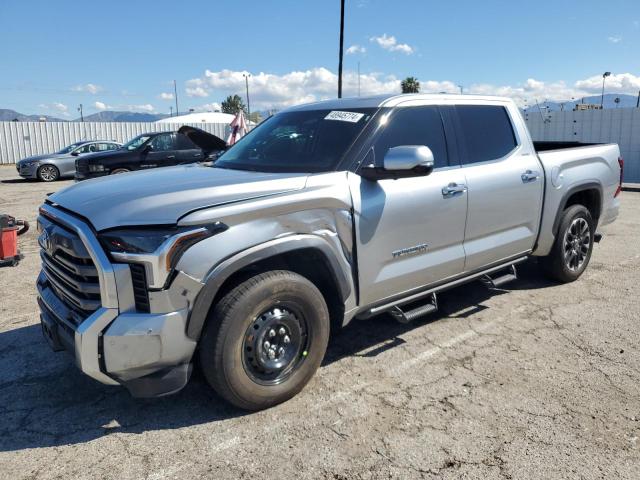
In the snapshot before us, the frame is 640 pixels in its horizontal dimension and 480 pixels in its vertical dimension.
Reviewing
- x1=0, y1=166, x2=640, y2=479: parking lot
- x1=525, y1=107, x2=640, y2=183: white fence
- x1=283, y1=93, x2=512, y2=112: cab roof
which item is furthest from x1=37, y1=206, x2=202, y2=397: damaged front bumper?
x1=525, y1=107, x2=640, y2=183: white fence

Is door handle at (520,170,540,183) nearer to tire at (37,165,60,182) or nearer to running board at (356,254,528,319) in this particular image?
running board at (356,254,528,319)

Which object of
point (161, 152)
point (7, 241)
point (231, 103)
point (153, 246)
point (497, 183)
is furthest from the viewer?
point (231, 103)

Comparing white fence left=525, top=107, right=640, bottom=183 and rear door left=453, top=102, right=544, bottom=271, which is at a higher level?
white fence left=525, top=107, right=640, bottom=183

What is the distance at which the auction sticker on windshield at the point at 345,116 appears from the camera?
3.71 metres

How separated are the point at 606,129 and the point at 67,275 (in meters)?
18.0

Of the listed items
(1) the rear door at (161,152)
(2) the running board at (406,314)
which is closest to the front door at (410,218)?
(2) the running board at (406,314)

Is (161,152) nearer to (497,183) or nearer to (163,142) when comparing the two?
(163,142)

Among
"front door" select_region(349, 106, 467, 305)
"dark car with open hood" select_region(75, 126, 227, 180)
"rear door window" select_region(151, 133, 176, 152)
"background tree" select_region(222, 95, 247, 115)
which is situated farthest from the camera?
"background tree" select_region(222, 95, 247, 115)

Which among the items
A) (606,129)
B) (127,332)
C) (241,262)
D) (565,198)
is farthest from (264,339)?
(606,129)

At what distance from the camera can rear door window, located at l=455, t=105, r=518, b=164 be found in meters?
4.25

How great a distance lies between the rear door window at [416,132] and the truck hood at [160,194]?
814mm

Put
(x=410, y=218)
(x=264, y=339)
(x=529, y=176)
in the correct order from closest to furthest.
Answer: (x=264, y=339) → (x=410, y=218) → (x=529, y=176)

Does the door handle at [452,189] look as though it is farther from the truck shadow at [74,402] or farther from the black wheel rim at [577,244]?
the black wheel rim at [577,244]

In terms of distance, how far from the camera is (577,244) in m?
5.50
